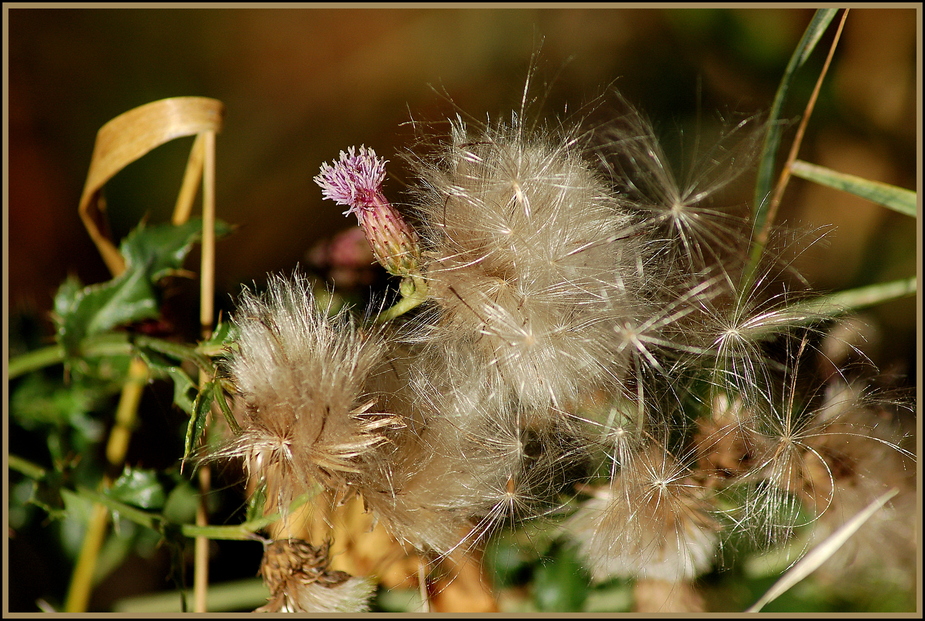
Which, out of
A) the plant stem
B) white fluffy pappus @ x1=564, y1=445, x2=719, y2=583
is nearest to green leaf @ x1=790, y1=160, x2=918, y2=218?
white fluffy pappus @ x1=564, y1=445, x2=719, y2=583

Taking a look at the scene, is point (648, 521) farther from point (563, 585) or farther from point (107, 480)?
point (107, 480)

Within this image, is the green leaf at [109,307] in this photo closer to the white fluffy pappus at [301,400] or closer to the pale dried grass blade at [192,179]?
the pale dried grass blade at [192,179]

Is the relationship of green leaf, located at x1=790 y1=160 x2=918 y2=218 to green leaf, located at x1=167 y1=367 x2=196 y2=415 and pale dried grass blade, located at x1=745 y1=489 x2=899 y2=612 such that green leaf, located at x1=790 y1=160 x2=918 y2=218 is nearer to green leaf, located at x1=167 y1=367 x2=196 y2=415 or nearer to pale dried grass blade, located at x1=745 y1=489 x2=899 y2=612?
pale dried grass blade, located at x1=745 y1=489 x2=899 y2=612

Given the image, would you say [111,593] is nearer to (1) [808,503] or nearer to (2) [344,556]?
(2) [344,556]

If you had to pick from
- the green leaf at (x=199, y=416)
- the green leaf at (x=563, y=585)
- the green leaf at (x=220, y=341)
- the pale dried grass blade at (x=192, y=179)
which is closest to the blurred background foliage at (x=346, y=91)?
the pale dried grass blade at (x=192, y=179)

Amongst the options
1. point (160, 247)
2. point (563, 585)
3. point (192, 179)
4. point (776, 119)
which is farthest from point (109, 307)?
point (776, 119)

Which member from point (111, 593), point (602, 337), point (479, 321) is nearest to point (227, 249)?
point (111, 593)

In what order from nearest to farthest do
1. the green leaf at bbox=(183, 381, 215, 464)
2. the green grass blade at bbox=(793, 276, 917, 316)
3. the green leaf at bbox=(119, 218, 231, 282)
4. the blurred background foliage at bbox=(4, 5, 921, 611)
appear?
the green leaf at bbox=(183, 381, 215, 464)
the green grass blade at bbox=(793, 276, 917, 316)
the green leaf at bbox=(119, 218, 231, 282)
the blurred background foliage at bbox=(4, 5, 921, 611)
